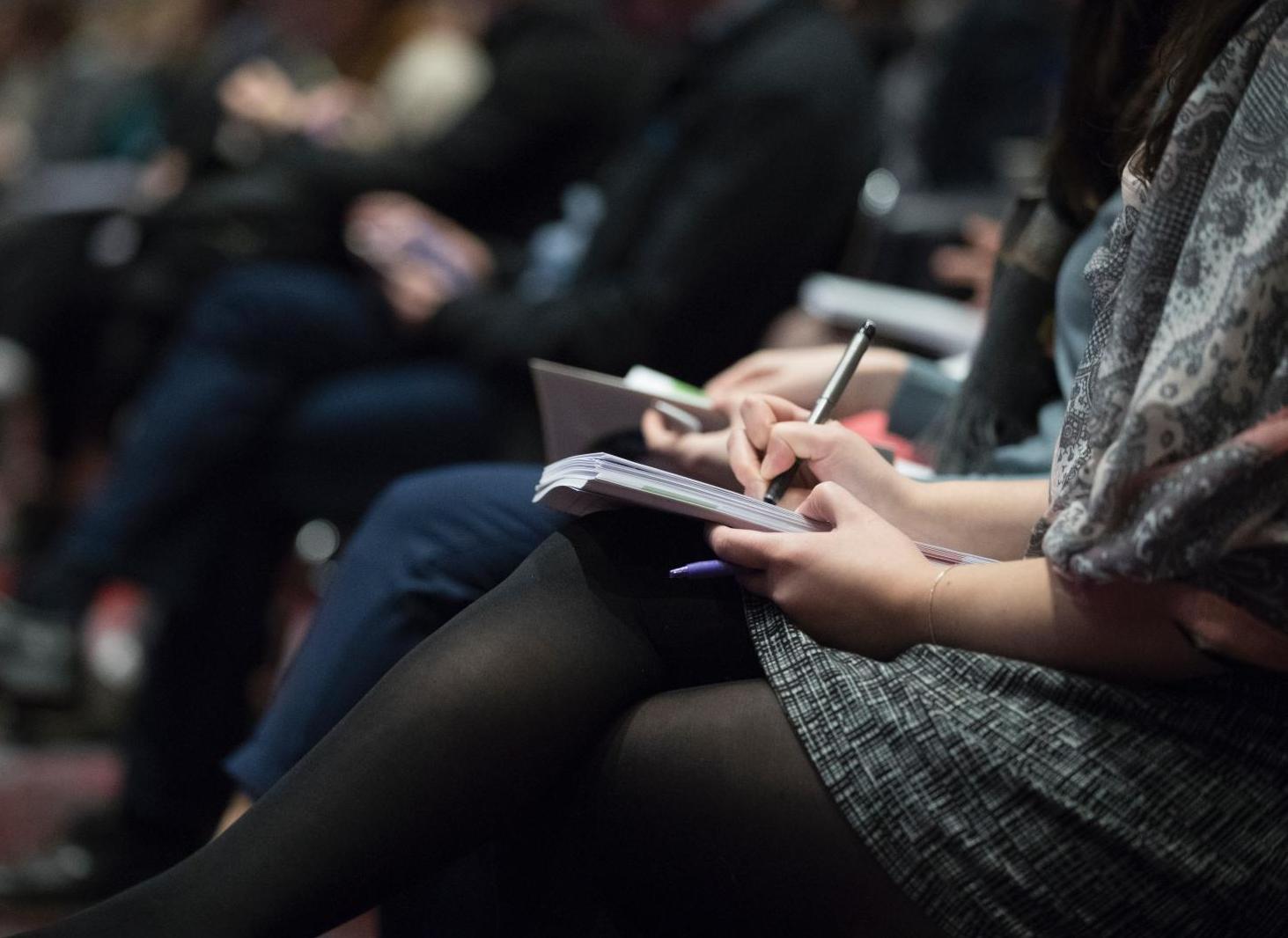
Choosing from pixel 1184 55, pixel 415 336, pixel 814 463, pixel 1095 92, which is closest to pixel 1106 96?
pixel 1095 92

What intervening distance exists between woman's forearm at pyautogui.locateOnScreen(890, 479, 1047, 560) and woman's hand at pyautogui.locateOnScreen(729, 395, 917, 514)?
0.6 inches

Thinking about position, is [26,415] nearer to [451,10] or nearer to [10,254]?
[10,254]

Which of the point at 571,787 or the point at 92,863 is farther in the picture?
the point at 92,863

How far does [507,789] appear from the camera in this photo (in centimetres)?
84

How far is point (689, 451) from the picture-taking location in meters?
1.13

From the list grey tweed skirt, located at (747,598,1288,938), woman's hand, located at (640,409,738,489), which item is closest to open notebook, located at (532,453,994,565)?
grey tweed skirt, located at (747,598,1288,938)

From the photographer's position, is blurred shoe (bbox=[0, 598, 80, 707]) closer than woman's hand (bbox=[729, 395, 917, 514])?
No

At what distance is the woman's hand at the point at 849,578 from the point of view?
83 cm

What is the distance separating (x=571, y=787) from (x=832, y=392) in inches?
13.4

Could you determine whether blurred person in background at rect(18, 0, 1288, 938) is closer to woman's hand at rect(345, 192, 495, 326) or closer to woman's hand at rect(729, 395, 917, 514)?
woman's hand at rect(729, 395, 917, 514)

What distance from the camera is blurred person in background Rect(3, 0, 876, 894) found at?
1.92 m

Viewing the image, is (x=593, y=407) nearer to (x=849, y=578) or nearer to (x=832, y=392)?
(x=832, y=392)

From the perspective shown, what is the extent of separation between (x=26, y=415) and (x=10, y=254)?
38 cm

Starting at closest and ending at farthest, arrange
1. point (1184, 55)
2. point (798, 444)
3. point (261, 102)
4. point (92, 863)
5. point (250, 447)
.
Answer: point (1184, 55)
point (798, 444)
point (92, 863)
point (250, 447)
point (261, 102)
